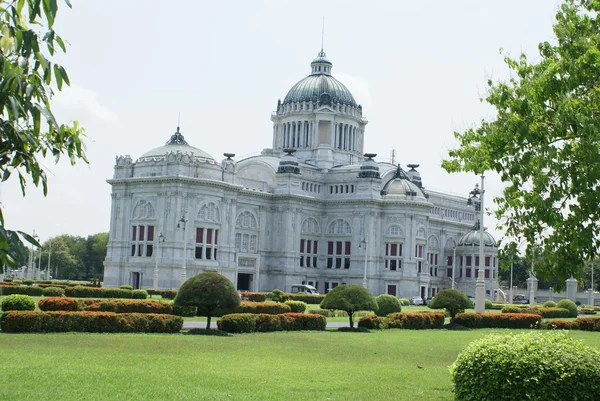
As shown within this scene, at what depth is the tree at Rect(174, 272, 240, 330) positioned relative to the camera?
115 feet

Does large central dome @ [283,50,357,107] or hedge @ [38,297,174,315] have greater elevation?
large central dome @ [283,50,357,107]

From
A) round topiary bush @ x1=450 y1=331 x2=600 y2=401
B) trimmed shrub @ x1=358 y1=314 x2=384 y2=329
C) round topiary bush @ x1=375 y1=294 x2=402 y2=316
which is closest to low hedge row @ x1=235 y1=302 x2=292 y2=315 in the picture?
round topiary bush @ x1=375 y1=294 x2=402 y2=316

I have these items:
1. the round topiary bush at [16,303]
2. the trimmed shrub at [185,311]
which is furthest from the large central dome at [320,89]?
the round topiary bush at [16,303]

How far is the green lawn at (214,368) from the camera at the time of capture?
17.2m

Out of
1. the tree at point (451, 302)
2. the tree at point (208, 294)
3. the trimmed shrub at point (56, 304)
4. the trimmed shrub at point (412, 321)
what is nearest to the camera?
the tree at point (208, 294)

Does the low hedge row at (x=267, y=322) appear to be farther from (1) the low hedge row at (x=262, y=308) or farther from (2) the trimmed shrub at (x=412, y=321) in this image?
(1) the low hedge row at (x=262, y=308)

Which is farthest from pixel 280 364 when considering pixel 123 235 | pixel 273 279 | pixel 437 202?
pixel 437 202

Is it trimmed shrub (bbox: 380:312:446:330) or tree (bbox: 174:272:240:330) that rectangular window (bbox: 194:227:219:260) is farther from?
tree (bbox: 174:272:240:330)

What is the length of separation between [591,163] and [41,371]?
13.4m

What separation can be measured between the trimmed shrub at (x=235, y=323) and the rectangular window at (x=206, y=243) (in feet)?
160

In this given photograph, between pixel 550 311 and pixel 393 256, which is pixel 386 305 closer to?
pixel 550 311

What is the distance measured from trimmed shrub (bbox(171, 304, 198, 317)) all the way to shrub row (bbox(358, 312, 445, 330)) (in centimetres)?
874

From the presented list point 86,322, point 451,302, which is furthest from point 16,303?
point 451,302

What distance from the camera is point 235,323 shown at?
34.8 meters
